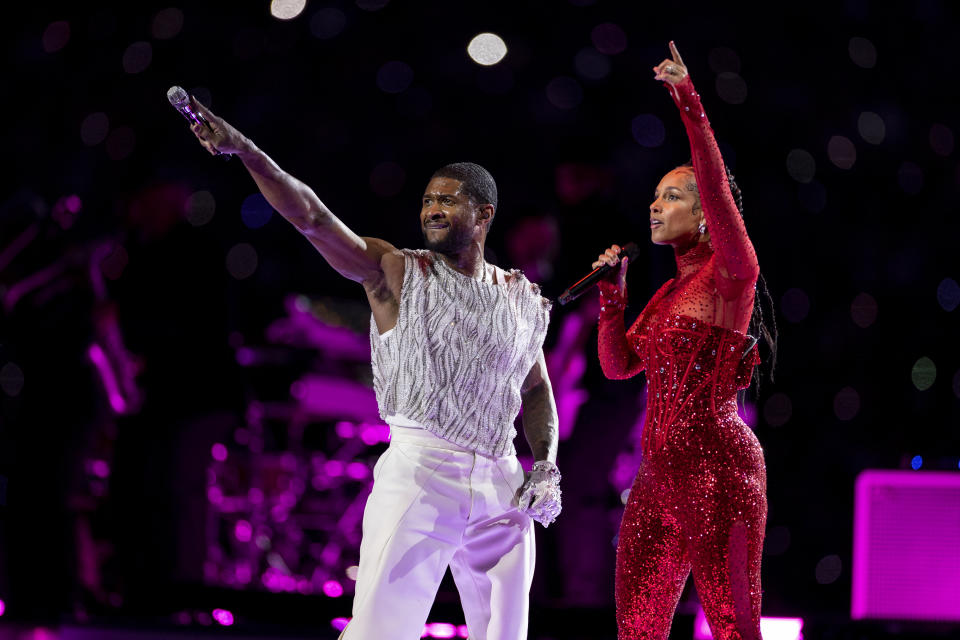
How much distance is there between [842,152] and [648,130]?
1109 mm

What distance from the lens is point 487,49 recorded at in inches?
233

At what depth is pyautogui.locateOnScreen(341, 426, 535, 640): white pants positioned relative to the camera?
7.50ft

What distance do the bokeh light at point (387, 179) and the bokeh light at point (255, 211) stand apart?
0.70 meters

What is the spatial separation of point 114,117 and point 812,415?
4.34 m

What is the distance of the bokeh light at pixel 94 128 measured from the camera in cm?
571

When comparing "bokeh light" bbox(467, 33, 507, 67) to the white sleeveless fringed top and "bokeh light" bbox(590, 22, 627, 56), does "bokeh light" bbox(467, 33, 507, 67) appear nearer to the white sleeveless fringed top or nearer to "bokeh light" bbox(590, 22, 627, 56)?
"bokeh light" bbox(590, 22, 627, 56)

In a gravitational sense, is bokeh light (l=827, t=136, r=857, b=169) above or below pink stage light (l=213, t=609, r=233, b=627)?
above

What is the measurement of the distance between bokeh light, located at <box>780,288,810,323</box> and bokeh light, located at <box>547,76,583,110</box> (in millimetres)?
1703

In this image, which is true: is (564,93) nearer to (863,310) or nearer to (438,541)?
(863,310)

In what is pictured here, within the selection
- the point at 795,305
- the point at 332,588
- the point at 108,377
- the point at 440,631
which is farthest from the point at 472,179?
the point at 332,588

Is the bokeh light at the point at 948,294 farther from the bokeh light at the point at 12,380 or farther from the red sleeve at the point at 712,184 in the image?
the bokeh light at the point at 12,380

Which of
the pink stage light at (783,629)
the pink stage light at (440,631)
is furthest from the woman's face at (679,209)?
the pink stage light at (440,631)

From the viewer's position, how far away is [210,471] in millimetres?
5555

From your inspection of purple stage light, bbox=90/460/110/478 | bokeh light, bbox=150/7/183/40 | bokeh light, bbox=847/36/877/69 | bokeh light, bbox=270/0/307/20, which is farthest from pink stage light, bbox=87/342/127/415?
bokeh light, bbox=847/36/877/69
